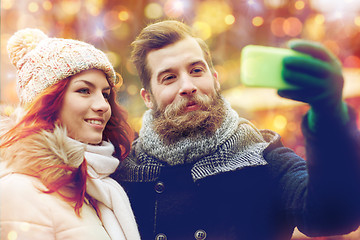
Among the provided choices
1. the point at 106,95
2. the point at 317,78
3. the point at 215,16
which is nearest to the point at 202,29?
the point at 215,16

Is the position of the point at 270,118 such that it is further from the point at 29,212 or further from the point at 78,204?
the point at 29,212

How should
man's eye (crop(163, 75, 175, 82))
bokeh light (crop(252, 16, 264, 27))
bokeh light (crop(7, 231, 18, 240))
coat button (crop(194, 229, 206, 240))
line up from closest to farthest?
bokeh light (crop(7, 231, 18, 240)) → coat button (crop(194, 229, 206, 240)) → man's eye (crop(163, 75, 175, 82)) → bokeh light (crop(252, 16, 264, 27))

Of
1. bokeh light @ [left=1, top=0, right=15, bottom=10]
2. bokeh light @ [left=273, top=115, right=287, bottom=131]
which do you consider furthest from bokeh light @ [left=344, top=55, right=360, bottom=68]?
bokeh light @ [left=1, top=0, right=15, bottom=10]

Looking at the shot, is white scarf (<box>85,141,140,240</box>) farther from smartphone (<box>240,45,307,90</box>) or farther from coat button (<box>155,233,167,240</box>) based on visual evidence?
smartphone (<box>240,45,307,90</box>)

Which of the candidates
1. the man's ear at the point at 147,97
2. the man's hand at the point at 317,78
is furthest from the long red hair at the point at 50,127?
the man's hand at the point at 317,78

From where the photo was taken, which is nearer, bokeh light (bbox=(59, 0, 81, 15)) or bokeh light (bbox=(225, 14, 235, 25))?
bokeh light (bbox=(225, 14, 235, 25))

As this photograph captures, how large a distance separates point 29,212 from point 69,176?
0.13 metres

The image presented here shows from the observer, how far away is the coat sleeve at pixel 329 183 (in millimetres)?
730

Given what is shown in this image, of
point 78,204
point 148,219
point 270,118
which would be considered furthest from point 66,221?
point 270,118

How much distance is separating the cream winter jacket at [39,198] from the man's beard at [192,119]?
0.90 feet

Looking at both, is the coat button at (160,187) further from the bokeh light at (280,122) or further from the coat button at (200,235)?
the bokeh light at (280,122)

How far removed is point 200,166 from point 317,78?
1.46ft

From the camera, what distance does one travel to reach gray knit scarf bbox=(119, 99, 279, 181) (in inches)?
39.8

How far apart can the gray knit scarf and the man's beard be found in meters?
0.02
